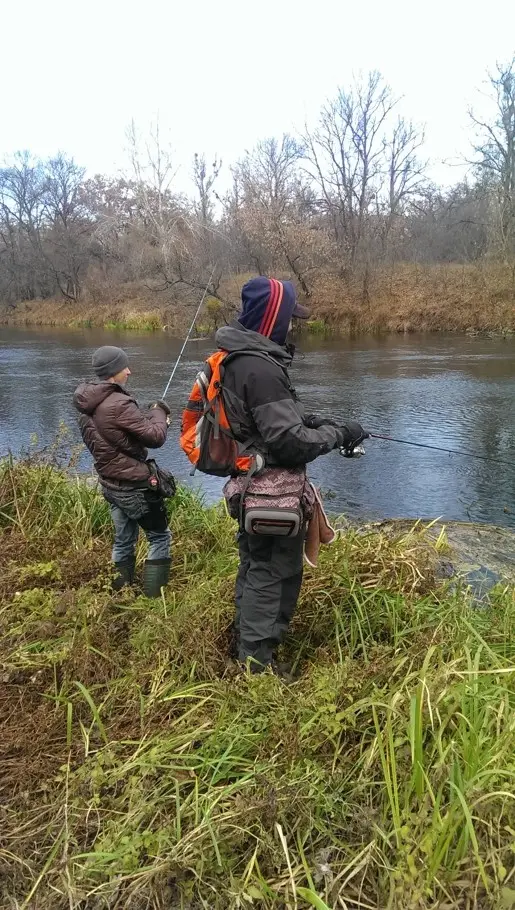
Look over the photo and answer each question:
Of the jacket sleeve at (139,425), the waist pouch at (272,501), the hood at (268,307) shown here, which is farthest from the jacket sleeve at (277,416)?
the jacket sleeve at (139,425)

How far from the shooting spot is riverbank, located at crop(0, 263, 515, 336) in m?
21.4

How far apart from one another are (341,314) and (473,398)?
13002mm

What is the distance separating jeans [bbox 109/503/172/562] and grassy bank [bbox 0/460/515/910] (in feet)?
1.19

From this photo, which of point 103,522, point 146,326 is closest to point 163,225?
point 146,326

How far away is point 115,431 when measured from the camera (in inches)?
A: 133

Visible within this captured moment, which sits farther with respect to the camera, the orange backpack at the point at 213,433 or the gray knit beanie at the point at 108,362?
the gray knit beanie at the point at 108,362

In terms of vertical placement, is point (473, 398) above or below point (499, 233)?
below

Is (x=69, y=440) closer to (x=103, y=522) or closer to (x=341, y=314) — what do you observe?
(x=103, y=522)

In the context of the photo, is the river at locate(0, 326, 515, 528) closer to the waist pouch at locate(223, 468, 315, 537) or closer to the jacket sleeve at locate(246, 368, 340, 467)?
the waist pouch at locate(223, 468, 315, 537)

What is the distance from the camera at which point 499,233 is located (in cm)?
2395

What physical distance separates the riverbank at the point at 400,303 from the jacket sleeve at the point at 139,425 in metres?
19.3

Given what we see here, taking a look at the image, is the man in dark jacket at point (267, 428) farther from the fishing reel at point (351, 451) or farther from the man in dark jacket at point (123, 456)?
the man in dark jacket at point (123, 456)

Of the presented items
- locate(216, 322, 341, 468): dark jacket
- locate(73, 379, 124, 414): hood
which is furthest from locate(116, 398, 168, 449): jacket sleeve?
→ locate(216, 322, 341, 468): dark jacket

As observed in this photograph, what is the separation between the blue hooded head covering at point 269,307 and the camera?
2418mm
